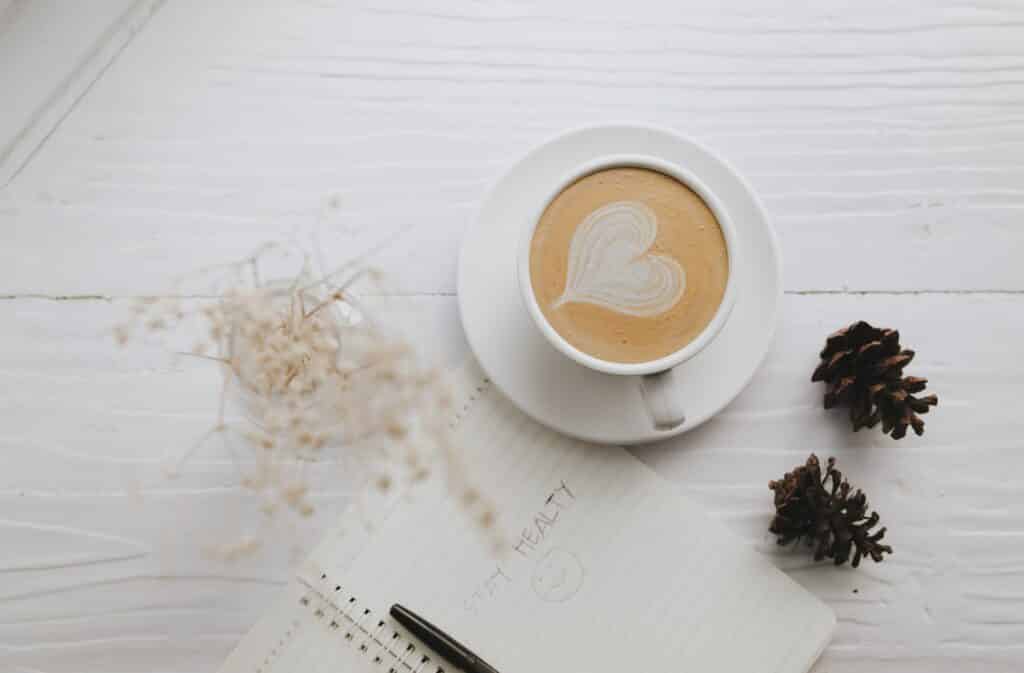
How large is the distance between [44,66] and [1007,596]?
1.11 m

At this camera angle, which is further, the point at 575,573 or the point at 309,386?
the point at 575,573

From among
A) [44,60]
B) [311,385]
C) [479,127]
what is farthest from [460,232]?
[44,60]

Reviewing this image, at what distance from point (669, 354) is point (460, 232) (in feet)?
0.87

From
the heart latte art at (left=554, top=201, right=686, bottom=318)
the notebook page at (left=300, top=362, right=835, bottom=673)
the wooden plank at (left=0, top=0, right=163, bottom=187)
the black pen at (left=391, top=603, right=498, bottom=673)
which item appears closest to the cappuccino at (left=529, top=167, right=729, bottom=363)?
the heart latte art at (left=554, top=201, right=686, bottom=318)

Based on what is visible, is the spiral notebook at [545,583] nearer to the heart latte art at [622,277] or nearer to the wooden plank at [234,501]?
the wooden plank at [234,501]

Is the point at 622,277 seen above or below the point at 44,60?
below

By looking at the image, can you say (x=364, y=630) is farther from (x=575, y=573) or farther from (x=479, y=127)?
(x=479, y=127)

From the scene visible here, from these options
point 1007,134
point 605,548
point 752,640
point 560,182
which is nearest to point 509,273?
point 560,182

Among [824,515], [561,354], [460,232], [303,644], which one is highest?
[460,232]

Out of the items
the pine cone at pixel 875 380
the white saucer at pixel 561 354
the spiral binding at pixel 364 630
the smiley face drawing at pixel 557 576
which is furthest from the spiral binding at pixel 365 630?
the pine cone at pixel 875 380

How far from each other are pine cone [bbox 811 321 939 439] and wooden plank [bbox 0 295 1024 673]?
0.13ft

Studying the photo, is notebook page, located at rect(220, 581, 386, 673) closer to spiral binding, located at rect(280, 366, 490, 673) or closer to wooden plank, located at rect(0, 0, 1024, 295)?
spiral binding, located at rect(280, 366, 490, 673)

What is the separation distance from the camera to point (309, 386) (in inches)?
31.1

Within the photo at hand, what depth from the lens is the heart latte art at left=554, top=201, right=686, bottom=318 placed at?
82 cm
